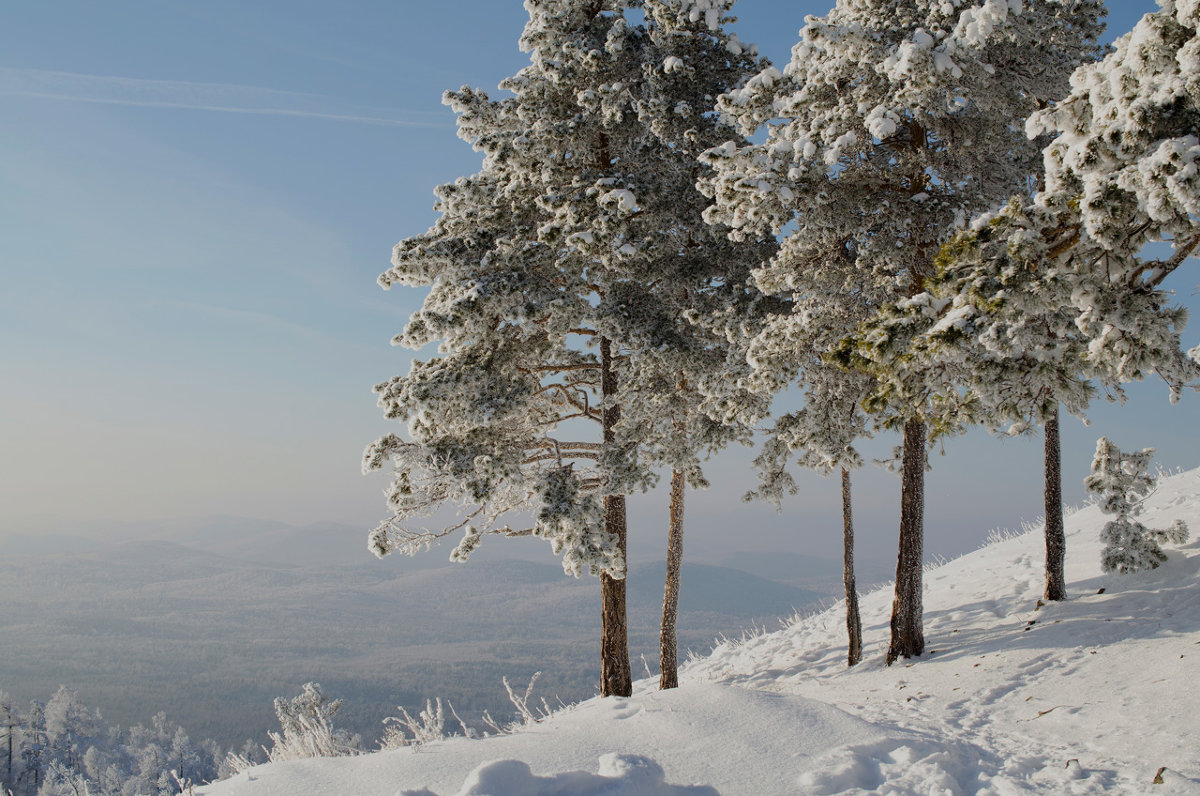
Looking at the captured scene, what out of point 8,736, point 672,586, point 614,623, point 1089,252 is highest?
point 1089,252

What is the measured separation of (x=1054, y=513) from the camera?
1309 centimetres

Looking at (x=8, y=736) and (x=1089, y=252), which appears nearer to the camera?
(x=1089, y=252)

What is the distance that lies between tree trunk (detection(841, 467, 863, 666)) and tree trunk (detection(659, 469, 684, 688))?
3.19m

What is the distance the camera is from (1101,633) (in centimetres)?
1047

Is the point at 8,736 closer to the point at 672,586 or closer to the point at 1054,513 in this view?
the point at 672,586

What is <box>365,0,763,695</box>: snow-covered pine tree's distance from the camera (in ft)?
37.9

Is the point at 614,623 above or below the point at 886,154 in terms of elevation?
below

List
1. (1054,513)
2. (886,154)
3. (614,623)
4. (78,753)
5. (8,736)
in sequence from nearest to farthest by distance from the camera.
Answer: (886,154), (614,623), (1054,513), (8,736), (78,753)

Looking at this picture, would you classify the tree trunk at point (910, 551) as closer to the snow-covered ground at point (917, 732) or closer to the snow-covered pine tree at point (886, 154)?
the snow-covered pine tree at point (886, 154)

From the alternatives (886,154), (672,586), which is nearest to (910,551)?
(672,586)

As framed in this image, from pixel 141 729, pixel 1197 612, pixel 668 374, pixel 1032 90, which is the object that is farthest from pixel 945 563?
pixel 141 729

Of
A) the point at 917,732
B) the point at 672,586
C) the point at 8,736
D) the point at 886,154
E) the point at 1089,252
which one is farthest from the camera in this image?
the point at 8,736

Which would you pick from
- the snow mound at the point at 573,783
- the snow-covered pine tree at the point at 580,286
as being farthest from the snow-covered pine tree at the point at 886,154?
the snow mound at the point at 573,783

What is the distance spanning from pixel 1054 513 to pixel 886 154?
7344mm
